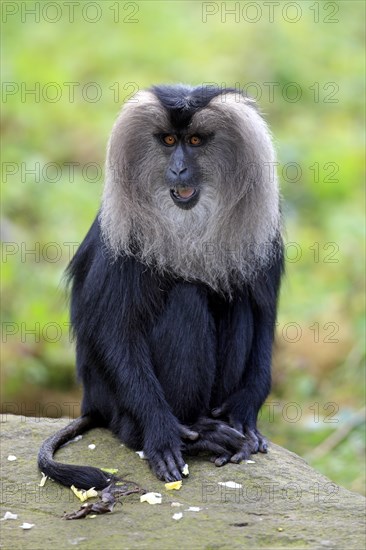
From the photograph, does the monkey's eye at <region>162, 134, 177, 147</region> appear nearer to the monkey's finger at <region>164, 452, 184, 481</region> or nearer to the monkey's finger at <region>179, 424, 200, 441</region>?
the monkey's finger at <region>179, 424, 200, 441</region>

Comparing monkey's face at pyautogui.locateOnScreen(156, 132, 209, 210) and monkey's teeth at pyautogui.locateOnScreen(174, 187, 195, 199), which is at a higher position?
monkey's face at pyautogui.locateOnScreen(156, 132, 209, 210)

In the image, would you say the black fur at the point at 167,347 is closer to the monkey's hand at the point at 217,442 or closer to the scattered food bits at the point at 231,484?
the monkey's hand at the point at 217,442

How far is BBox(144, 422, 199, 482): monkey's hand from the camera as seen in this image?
531cm

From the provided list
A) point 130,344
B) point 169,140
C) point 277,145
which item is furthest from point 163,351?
point 277,145

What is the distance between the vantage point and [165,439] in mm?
5465

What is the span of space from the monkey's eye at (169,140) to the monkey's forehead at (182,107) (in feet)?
0.21

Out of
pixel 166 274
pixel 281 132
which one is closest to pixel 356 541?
pixel 166 274

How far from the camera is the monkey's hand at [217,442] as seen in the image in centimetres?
554

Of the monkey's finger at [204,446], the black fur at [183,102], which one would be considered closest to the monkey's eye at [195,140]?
the black fur at [183,102]

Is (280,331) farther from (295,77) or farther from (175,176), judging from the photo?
(295,77)

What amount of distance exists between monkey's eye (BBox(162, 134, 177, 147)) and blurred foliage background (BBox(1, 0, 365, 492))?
6.20ft

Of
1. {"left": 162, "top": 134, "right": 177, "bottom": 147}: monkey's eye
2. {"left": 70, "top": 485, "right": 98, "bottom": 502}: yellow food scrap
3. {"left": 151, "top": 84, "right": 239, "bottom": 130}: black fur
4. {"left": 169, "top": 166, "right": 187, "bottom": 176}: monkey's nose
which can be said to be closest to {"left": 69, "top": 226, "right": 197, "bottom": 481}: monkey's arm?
{"left": 70, "top": 485, "right": 98, "bottom": 502}: yellow food scrap

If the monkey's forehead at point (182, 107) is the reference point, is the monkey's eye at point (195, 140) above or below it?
below

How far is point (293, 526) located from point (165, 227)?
6.34 feet
